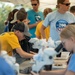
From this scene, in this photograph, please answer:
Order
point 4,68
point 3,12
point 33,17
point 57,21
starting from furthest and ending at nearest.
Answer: point 3,12 < point 33,17 < point 57,21 < point 4,68

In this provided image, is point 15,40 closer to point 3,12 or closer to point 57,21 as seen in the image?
point 57,21

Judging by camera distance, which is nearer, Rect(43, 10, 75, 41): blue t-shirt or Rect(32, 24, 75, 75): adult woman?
Rect(32, 24, 75, 75): adult woman

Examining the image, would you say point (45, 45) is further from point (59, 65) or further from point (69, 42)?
point (69, 42)

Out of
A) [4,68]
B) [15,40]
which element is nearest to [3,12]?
[15,40]

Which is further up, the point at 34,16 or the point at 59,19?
the point at 59,19

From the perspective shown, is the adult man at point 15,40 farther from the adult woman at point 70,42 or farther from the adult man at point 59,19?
the adult woman at point 70,42

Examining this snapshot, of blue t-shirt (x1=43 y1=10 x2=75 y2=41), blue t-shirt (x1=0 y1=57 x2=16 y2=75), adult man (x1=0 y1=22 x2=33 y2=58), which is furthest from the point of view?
blue t-shirt (x1=43 y1=10 x2=75 y2=41)

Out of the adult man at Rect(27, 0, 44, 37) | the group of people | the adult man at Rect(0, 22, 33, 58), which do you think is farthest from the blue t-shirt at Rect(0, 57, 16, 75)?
the adult man at Rect(27, 0, 44, 37)

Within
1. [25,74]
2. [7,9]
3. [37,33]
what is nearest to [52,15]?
[37,33]

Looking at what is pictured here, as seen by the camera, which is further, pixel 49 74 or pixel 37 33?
pixel 37 33

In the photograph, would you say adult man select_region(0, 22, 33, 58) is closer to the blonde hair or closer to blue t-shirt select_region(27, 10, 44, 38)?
the blonde hair

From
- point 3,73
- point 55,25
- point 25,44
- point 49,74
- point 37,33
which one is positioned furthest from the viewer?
point 37,33

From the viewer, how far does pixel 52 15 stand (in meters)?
4.27

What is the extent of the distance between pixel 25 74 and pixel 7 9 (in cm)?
436
